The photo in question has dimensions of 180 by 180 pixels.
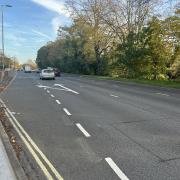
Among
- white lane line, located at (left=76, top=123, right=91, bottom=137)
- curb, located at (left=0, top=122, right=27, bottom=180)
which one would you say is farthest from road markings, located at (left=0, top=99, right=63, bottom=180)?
white lane line, located at (left=76, top=123, right=91, bottom=137)

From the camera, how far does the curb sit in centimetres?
573

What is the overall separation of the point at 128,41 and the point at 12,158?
122 feet

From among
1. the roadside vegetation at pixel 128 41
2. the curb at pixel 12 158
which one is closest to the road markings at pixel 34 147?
the curb at pixel 12 158

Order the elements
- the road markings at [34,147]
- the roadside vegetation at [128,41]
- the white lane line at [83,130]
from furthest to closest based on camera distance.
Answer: the roadside vegetation at [128,41], the white lane line at [83,130], the road markings at [34,147]

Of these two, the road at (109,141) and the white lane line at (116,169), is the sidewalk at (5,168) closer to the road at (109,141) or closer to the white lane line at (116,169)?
the road at (109,141)

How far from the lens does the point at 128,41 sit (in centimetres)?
4272

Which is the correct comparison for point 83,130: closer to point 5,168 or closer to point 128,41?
point 5,168

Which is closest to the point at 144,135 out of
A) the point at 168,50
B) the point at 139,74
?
the point at 168,50

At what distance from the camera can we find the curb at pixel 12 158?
18.8ft

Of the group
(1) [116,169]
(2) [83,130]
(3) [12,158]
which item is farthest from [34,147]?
(1) [116,169]

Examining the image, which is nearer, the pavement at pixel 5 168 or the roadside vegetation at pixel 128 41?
the pavement at pixel 5 168

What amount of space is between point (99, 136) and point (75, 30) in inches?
2321

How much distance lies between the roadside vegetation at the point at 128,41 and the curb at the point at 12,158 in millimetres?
21785

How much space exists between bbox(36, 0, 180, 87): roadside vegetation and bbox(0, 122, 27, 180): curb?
21.8m
